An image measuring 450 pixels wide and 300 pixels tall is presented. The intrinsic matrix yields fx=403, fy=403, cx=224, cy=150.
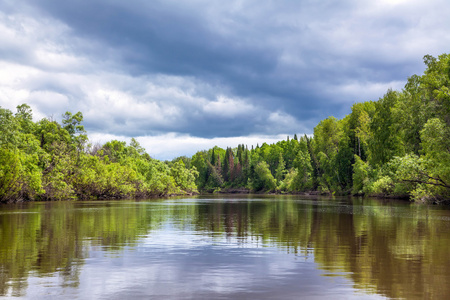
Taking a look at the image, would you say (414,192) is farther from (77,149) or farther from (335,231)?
(77,149)

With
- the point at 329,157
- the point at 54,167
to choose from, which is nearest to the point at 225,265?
the point at 54,167

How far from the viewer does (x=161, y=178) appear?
108750 mm

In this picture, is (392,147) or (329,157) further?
(329,157)

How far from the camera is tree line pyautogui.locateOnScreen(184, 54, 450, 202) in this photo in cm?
4416

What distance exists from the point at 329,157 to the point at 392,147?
44140 mm

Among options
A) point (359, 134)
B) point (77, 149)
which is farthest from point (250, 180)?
point (77, 149)

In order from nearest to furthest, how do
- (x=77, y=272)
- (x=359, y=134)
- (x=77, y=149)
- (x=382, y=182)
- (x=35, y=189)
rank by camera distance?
(x=77, y=272), (x=35, y=189), (x=382, y=182), (x=77, y=149), (x=359, y=134)

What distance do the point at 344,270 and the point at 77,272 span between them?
710cm

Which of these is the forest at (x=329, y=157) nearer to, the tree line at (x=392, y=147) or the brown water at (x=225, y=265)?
the tree line at (x=392, y=147)

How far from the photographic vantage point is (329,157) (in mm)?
112750

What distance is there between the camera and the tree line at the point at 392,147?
145ft

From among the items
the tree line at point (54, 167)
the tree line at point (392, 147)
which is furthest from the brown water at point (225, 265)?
the tree line at point (54, 167)

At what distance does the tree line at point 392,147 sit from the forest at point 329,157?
0.36 feet

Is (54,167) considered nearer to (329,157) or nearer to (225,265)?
(225,265)
